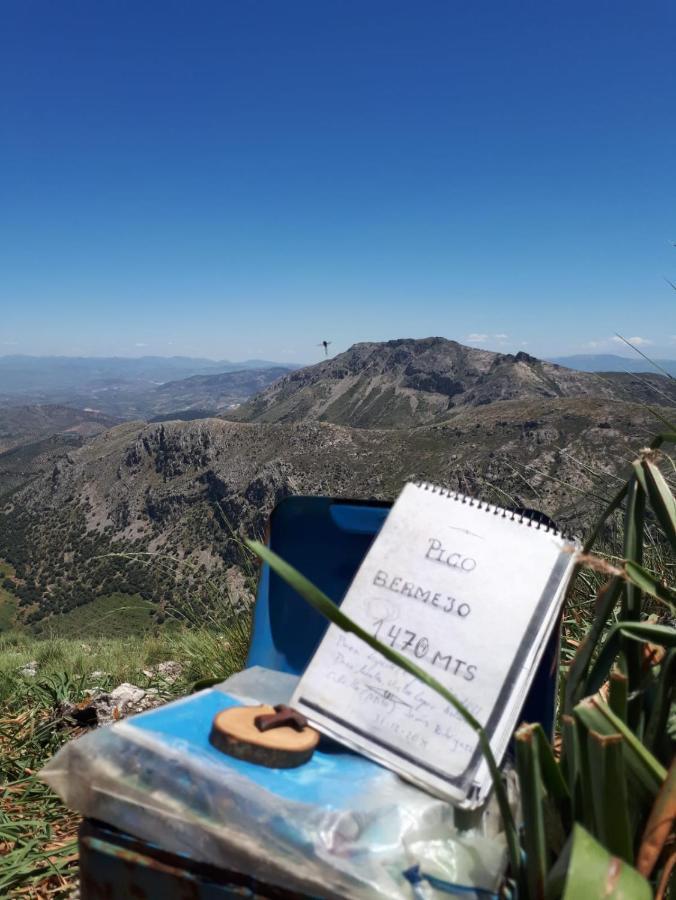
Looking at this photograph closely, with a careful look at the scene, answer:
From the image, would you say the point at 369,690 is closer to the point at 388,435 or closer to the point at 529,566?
the point at 529,566

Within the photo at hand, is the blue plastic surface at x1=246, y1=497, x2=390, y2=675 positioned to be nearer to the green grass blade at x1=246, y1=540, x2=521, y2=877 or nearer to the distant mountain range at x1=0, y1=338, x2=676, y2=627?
the green grass blade at x1=246, y1=540, x2=521, y2=877

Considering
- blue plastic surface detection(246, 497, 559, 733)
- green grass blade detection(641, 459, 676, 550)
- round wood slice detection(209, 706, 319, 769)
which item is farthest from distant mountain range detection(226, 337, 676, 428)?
round wood slice detection(209, 706, 319, 769)

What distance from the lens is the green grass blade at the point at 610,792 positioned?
92 cm

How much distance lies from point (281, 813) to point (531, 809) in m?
0.37

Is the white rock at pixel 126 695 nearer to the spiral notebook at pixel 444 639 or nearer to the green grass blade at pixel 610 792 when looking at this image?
the spiral notebook at pixel 444 639

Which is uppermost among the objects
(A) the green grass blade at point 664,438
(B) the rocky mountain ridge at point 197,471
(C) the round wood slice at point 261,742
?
(A) the green grass blade at point 664,438

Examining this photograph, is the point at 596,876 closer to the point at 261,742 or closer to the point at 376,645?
the point at 376,645

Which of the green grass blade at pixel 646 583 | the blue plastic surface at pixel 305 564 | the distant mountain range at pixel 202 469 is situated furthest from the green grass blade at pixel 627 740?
the distant mountain range at pixel 202 469

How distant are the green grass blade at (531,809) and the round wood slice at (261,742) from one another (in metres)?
0.36

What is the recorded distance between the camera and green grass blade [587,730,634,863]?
92 centimetres

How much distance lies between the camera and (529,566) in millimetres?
1209

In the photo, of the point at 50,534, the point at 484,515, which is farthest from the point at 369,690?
the point at 50,534

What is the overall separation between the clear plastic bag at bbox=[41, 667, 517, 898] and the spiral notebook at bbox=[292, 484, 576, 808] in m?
0.06

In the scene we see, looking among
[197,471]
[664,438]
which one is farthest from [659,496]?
[197,471]
